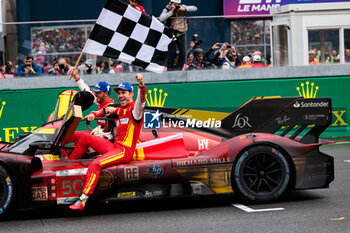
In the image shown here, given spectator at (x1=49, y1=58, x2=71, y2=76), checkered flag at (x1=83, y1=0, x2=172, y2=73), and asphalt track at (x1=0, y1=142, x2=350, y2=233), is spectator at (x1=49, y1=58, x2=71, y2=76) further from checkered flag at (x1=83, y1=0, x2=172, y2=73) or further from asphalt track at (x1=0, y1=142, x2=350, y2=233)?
asphalt track at (x1=0, y1=142, x2=350, y2=233)

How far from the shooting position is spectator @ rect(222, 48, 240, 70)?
14.1 meters

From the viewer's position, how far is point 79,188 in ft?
22.6

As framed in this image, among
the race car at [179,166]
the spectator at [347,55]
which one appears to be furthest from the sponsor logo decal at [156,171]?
the spectator at [347,55]

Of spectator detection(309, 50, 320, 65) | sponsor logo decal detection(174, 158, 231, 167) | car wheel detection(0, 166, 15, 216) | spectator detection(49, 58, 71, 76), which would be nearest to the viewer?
car wheel detection(0, 166, 15, 216)

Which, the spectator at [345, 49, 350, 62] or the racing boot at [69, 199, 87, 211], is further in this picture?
the spectator at [345, 49, 350, 62]

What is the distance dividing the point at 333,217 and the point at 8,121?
8491 millimetres

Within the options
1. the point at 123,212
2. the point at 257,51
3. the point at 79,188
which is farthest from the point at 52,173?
the point at 257,51

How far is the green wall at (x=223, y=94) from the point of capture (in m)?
13.4

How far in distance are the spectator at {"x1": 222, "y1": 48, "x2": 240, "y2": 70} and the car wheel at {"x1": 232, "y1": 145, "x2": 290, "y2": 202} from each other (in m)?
7.05

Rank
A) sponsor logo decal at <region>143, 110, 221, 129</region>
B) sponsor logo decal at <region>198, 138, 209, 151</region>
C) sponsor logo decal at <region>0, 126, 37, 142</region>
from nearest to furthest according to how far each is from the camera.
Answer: sponsor logo decal at <region>198, 138, 209, 151</region> → sponsor logo decal at <region>143, 110, 221, 129</region> → sponsor logo decal at <region>0, 126, 37, 142</region>

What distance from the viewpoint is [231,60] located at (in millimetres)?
14219

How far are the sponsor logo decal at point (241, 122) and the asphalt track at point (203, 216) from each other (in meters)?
0.96

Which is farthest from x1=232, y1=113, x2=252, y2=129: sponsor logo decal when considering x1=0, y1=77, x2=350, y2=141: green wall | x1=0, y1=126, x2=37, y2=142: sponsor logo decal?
x1=0, y1=126, x2=37, y2=142: sponsor logo decal

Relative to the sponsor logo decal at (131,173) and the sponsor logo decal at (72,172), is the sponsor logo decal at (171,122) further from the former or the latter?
the sponsor logo decal at (72,172)
